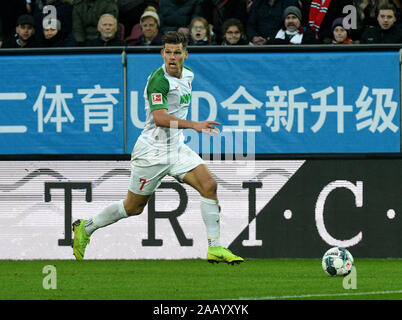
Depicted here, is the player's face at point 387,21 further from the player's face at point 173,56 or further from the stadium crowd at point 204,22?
the player's face at point 173,56

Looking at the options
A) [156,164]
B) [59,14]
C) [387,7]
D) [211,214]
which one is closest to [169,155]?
[156,164]

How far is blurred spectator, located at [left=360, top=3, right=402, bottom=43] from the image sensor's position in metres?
12.7

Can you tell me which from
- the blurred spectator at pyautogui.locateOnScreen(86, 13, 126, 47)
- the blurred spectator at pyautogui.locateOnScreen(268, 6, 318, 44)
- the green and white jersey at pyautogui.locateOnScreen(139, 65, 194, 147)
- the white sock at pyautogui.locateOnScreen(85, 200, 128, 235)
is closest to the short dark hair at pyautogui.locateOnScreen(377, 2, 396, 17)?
the blurred spectator at pyautogui.locateOnScreen(268, 6, 318, 44)

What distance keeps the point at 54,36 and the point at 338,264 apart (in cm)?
608

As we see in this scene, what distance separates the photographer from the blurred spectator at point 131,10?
14523 mm

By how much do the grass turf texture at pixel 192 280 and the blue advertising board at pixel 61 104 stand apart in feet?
4.46

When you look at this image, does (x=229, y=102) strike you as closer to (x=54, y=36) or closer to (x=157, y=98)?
(x=157, y=98)

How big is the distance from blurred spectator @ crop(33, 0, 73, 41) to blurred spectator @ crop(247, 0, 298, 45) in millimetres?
2407

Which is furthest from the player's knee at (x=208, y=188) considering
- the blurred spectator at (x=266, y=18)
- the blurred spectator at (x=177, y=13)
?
the blurred spectator at (x=177, y=13)

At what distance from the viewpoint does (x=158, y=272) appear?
990 centimetres

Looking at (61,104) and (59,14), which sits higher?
(59,14)

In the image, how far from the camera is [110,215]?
10.4 meters

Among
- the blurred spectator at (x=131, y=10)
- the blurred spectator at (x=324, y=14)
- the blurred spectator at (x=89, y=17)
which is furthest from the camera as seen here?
the blurred spectator at (x=131, y=10)

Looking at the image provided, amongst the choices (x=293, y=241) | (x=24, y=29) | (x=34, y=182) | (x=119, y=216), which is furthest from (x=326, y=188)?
(x=24, y=29)
